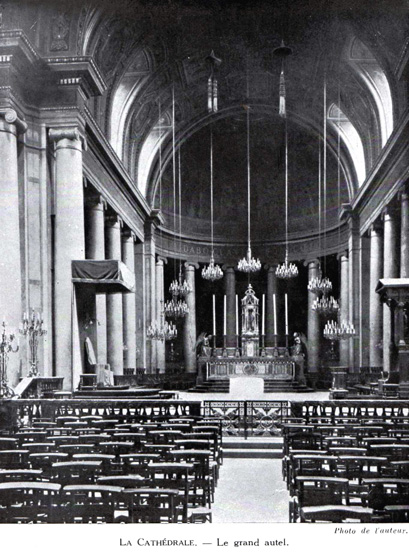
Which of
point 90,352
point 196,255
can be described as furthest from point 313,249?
point 90,352

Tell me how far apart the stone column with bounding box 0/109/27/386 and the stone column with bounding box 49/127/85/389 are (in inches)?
71.5

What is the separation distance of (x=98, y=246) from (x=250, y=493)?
14623 mm

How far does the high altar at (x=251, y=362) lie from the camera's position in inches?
1084

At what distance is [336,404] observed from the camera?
488 inches

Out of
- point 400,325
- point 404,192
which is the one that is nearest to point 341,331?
point 400,325

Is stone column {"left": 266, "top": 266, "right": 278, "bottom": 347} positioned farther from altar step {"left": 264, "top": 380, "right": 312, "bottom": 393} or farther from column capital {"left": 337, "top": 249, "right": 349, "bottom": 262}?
altar step {"left": 264, "top": 380, "right": 312, "bottom": 393}

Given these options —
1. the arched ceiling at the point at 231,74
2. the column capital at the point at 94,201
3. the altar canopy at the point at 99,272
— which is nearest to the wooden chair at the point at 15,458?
the altar canopy at the point at 99,272

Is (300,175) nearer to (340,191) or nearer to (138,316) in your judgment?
(340,191)

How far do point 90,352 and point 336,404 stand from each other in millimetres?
9714

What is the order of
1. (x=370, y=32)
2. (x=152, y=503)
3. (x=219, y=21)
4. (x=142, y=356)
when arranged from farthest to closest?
1. (x=142, y=356)
2. (x=219, y=21)
3. (x=370, y=32)
4. (x=152, y=503)

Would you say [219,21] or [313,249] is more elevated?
[219,21]

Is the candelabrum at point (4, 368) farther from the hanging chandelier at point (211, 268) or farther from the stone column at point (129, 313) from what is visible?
the stone column at point (129, 313)

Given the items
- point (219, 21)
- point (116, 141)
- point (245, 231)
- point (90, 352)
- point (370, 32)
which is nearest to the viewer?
point (90, 352)

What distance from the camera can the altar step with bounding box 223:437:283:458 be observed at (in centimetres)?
1302
